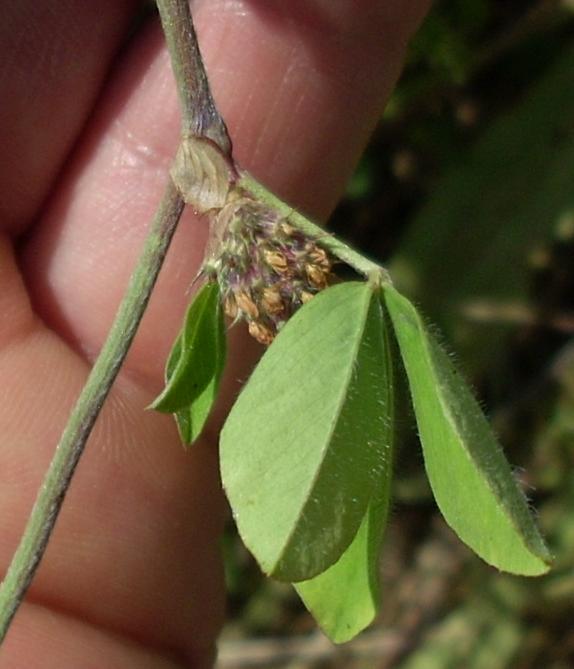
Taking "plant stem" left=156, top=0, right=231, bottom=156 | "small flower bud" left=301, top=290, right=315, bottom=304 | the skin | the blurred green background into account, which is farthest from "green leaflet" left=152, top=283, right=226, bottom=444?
the blurred green background

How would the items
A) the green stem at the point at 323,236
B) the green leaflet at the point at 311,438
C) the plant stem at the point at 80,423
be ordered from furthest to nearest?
1. the plant stem at the point at 80,423
2. the green stem at the point at 323,236
3. the green leaflet at the point at 311,438

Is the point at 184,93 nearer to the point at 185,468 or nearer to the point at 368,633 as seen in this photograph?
the point at 185,468

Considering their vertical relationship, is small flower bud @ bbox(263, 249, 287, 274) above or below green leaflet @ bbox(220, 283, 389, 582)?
above

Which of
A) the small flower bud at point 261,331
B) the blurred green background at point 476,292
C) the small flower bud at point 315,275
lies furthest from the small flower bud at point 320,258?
the blurred green background at point 476,292

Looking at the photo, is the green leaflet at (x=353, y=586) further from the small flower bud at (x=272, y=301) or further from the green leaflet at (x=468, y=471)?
the small flower bud at (x=272, y=301)

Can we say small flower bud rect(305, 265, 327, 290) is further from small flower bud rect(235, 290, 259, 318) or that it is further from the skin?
the skin

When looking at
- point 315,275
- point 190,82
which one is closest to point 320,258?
point 315,275
